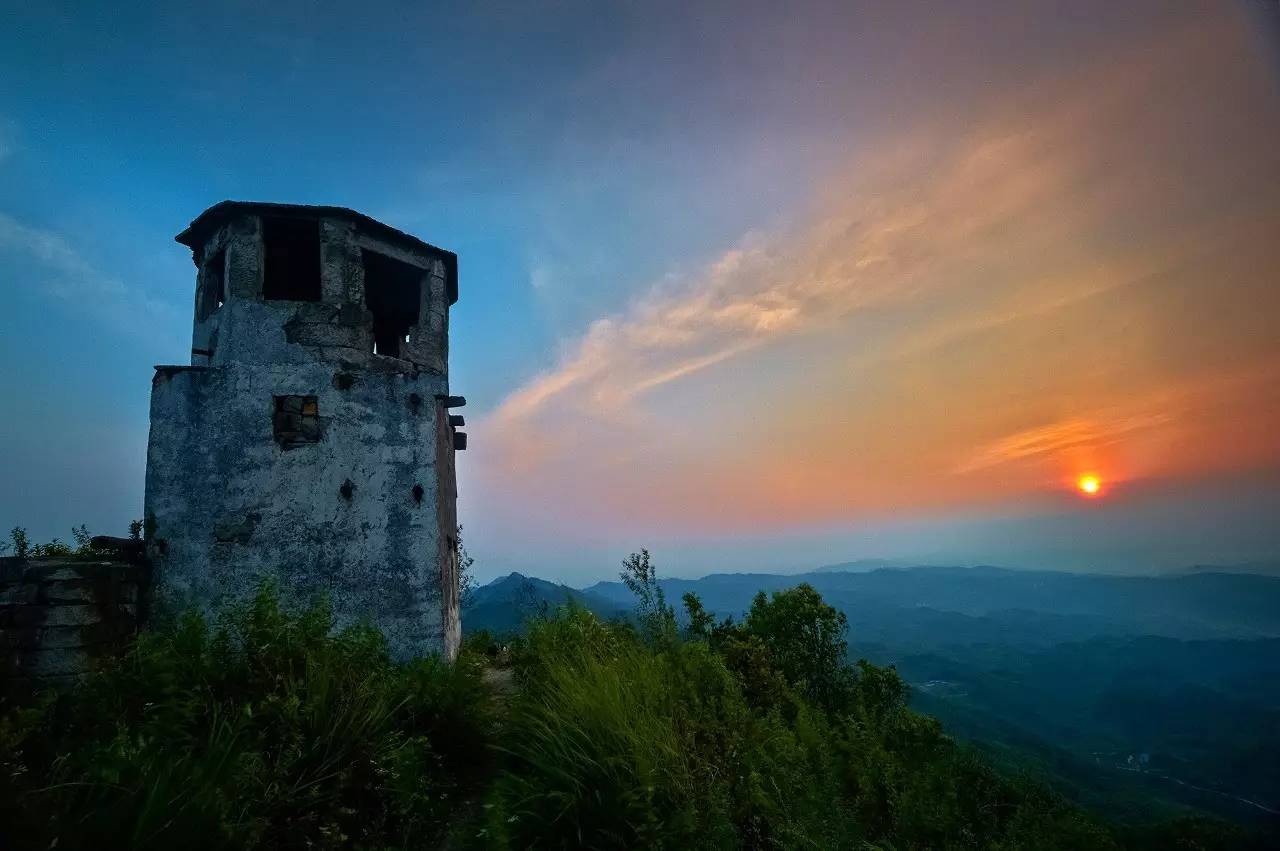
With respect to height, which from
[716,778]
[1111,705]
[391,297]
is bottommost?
[1111,705]

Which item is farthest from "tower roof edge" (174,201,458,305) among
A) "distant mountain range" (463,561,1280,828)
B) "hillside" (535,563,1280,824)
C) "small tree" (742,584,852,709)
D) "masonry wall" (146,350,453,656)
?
"hillside" (535,563,1280,824)

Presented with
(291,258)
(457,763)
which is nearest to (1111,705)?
(457,763)

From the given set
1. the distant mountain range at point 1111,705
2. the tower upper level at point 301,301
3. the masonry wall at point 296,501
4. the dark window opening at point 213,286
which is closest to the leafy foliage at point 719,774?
the masonry wall at point 296,501

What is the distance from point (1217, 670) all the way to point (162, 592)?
209 meters

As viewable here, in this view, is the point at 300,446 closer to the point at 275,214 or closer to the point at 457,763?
the point at 275,214

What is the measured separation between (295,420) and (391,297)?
428 cm

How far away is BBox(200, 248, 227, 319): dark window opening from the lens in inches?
345

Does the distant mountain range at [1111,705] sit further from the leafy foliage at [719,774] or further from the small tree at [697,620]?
the leafy foliage at [719,774]

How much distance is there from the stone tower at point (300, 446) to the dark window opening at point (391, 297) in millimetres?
675

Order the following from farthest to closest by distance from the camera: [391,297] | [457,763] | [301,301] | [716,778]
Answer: [391,297]
[301,301]
[457,763]
[716,778]

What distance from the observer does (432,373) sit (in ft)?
30.2

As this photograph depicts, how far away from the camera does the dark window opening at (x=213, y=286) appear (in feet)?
28.8

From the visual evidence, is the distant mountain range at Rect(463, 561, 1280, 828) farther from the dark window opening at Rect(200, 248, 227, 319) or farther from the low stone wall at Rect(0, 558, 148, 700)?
the dark window opening at Rect(200, 248, 227, 319)

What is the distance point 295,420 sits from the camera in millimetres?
7891
